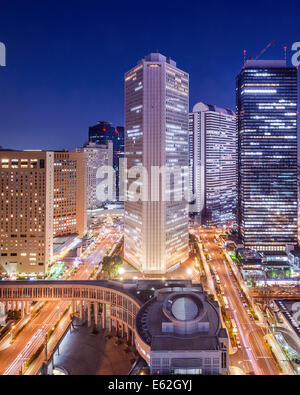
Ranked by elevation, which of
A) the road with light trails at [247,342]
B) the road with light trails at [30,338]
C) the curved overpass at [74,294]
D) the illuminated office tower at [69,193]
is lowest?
the road with light trails at [30,338]

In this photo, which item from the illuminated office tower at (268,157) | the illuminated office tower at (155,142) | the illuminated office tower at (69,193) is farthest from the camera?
the illuminated office tower at (69,193)

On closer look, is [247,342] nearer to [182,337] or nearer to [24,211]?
[182,337]

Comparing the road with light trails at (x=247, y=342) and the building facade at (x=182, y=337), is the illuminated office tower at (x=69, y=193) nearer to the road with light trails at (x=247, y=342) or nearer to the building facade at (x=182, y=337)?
the road with light trails at (x=247, y=342)

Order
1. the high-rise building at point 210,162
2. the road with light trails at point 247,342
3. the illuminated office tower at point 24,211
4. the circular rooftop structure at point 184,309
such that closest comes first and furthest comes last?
1. the circular rooftop structure at point 184,309
2. the road with light trails at point 247,342
3. the illuminated office tower at point 24,211
4. the high-rise building at point 210,162

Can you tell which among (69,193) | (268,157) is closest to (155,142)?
(268,157)

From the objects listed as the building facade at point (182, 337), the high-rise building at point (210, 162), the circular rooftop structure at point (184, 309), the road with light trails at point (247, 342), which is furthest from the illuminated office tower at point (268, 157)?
the circular rooftop structure at point (184, 309)
